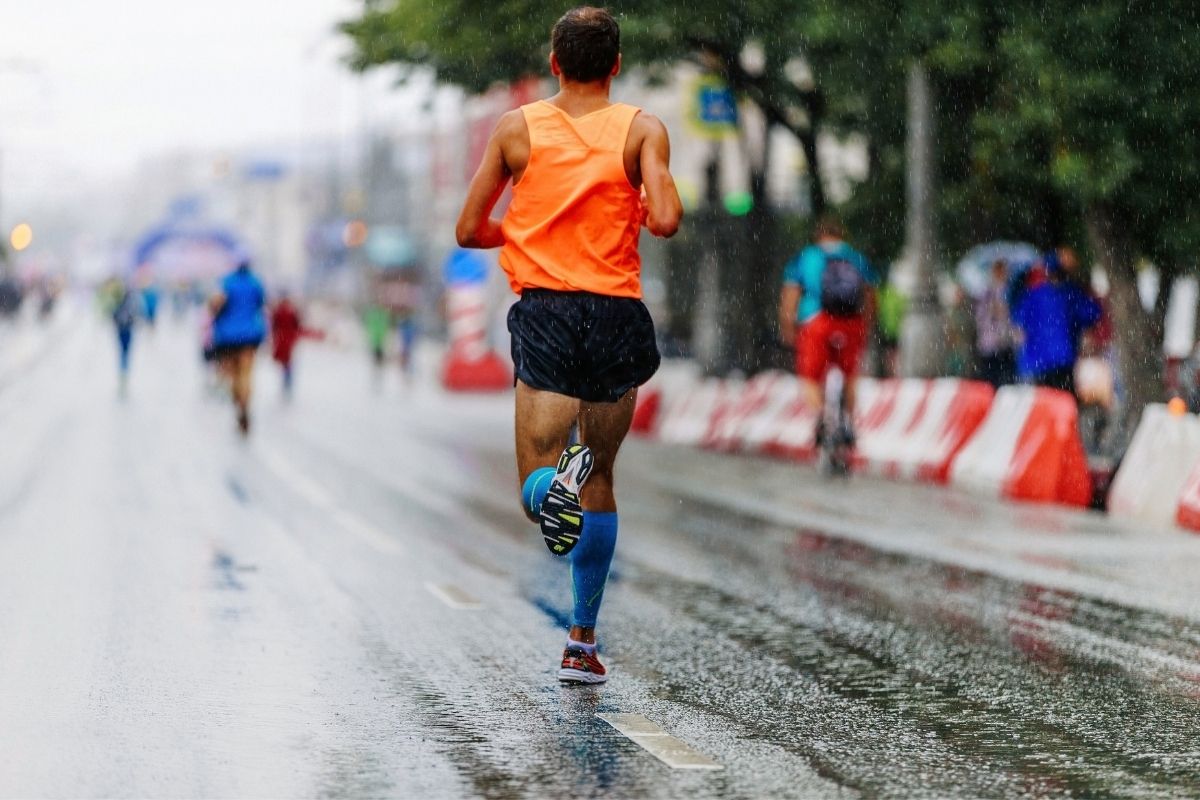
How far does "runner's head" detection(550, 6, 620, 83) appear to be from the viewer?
22.9 ft

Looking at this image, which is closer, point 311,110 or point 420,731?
point 420,731

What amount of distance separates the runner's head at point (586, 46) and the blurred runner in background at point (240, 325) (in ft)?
54.7

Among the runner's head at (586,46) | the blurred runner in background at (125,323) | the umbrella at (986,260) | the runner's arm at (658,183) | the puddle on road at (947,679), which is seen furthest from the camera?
the blurred runner in background at (125,323)

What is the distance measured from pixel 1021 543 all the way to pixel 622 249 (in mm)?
6215

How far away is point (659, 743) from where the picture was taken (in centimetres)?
598

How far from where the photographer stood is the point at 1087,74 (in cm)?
1798

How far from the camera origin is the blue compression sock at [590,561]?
23.2 feet

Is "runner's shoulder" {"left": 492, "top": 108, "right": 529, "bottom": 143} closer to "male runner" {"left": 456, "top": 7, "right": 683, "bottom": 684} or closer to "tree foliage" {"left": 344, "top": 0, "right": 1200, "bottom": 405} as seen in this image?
"male runner" {"left": 456, "top": 7, "right": 683, "bottom": 684}

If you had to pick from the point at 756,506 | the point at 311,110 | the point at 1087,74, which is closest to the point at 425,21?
the point at 1087,74

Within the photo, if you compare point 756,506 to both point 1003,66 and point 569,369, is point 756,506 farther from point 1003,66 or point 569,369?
point 569,369

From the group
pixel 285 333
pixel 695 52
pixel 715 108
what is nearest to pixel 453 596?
pixel 715 108

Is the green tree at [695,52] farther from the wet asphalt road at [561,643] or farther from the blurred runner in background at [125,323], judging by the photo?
the blurred runner in background at [125,323]

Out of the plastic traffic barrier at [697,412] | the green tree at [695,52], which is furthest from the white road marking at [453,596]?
the plastic traffic barrier at [697,412]

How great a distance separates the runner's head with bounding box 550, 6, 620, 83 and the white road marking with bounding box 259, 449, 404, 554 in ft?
16.5
